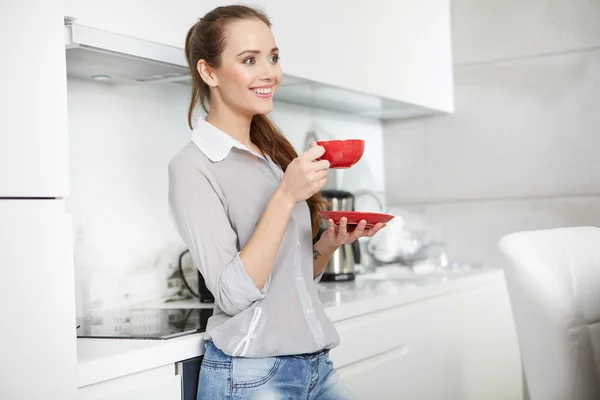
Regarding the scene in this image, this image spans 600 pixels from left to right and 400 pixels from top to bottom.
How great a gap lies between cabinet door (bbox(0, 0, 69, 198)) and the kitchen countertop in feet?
1.08

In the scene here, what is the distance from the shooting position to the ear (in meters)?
1.61

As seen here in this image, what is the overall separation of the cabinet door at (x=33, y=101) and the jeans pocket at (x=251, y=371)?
0.48m

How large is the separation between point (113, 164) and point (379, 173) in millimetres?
1537

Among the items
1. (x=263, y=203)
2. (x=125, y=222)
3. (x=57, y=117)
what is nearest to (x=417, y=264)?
(x=125, y=222)

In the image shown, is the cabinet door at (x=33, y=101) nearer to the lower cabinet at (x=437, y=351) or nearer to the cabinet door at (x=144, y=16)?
the cabinet door at (x=144, y=16)

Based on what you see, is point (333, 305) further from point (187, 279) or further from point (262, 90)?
point (262, 90)

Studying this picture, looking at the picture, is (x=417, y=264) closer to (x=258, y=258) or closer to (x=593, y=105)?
(x=593, y=105)

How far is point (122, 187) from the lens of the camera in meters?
2.26

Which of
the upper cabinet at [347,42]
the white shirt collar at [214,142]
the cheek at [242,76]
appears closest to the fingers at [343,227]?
the white shirt collar at [214,142]

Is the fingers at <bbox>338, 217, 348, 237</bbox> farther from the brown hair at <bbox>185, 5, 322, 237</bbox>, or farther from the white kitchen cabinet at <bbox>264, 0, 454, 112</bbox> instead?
the white kitchen cabinet at <bbox>264, 0, 454, 112</bbox>

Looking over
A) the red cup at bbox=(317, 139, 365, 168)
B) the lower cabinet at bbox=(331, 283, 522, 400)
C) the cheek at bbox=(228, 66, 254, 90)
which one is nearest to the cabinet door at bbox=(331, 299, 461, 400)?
the lower cabinet at bbox=(331, 283, 522, 400)

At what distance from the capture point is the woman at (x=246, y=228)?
1.47 m

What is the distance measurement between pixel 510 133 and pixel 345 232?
171cm

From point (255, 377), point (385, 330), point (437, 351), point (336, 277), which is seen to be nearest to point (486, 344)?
point (437, 351)
